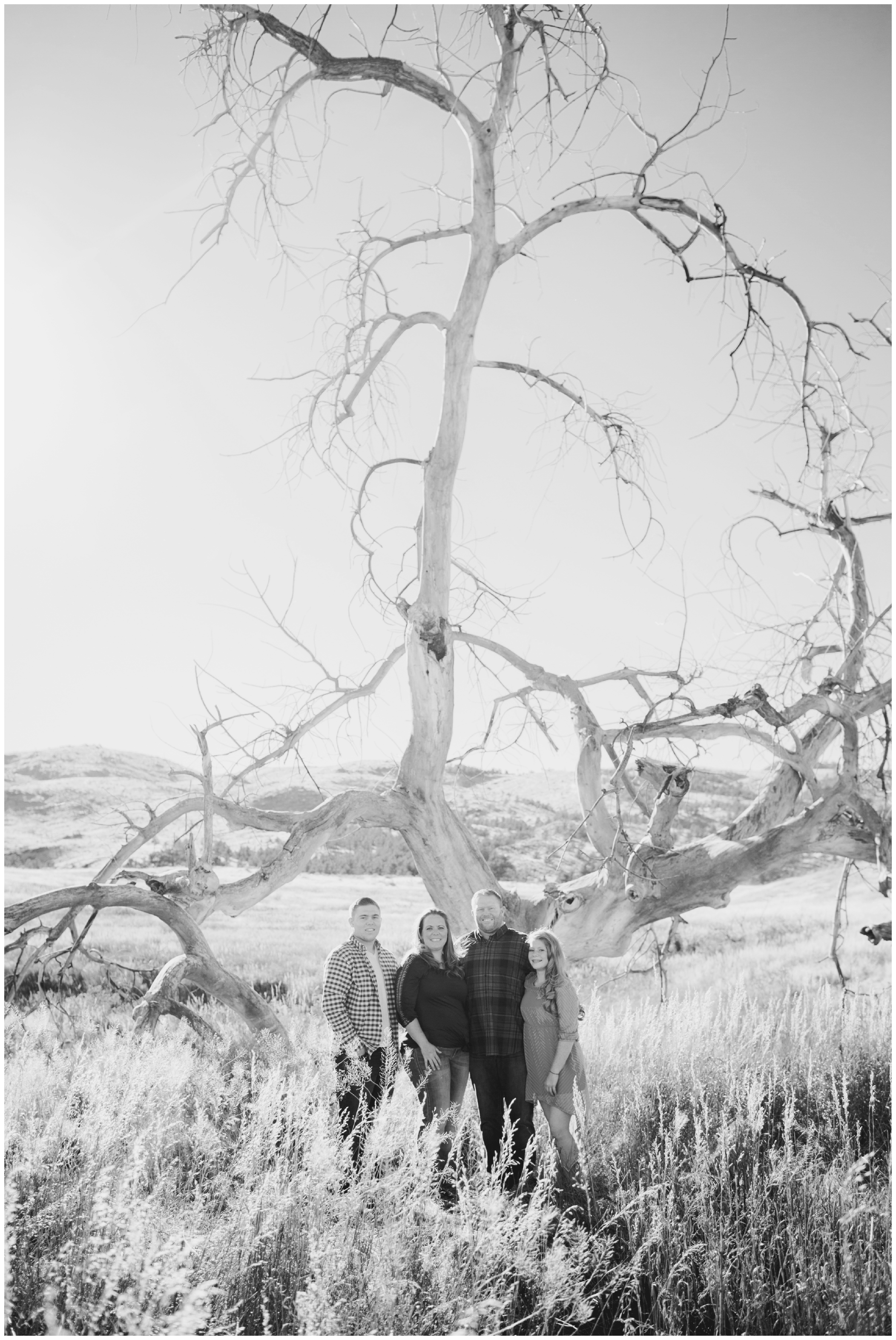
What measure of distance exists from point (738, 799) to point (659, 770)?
4740 cm

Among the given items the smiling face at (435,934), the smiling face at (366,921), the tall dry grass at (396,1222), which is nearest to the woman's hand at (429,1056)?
the tall dry grass at (396,1222)

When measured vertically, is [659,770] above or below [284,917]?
above

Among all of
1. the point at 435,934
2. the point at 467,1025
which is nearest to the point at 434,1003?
the point at 467,1025

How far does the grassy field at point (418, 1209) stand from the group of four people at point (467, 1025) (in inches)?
7.0

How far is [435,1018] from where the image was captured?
15.6 ft

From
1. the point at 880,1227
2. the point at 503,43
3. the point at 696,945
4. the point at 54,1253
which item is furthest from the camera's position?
the point at 696,945

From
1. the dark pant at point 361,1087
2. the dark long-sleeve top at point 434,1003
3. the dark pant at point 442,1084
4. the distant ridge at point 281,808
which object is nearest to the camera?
the dark pant at point 361,1087

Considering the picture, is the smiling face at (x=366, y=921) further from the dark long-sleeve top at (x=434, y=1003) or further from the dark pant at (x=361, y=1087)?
the dark pant at (x=361, y=1087)

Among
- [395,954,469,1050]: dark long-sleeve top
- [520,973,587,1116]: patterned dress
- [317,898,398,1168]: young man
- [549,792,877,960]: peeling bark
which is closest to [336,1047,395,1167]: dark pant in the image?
[317,898,398,1168]: young man

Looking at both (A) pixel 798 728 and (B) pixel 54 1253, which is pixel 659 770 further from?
(B) pixel 54 1253

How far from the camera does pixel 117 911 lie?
2775cm

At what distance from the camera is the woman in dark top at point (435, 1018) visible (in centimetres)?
471

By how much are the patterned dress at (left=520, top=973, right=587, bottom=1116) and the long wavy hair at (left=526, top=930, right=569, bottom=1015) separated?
0.04 ft

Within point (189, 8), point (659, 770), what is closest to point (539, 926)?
point (659, 770)
